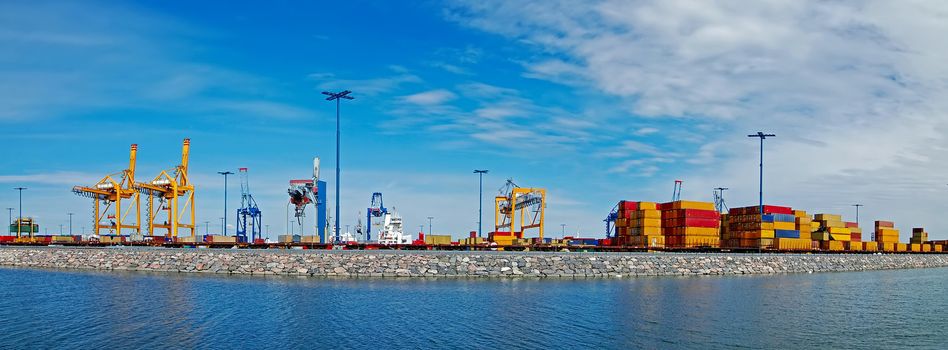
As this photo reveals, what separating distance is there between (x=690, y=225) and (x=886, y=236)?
173 ft

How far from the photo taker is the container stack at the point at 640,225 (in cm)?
7825

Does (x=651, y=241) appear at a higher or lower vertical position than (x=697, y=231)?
lower

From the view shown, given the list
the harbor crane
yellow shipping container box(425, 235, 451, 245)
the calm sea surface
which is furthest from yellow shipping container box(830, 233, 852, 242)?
the harbor crane

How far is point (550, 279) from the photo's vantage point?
1869 inches

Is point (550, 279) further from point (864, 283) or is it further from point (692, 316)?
point (864, 283)

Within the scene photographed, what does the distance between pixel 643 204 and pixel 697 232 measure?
23.0ft

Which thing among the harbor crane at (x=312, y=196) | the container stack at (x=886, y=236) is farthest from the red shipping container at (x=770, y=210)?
the harbor crane at (x=312, y=196)

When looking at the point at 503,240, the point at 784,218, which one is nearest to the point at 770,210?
the point at 784,218

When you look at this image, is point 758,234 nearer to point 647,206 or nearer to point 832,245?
point 647,206

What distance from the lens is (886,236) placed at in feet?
362

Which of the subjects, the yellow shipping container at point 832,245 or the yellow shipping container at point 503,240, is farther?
the yellow shipping container at point 832,245

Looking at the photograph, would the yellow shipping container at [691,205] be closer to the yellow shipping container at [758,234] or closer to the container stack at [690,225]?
the container stack at [690,225]

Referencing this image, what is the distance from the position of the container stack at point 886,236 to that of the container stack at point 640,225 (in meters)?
44.9

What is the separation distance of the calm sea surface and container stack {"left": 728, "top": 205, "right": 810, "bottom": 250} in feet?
109
